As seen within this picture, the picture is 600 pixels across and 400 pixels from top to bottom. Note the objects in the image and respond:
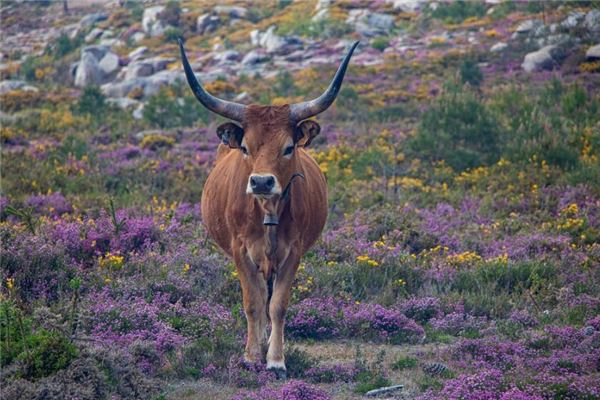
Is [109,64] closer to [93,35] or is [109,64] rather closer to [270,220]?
[93,35]

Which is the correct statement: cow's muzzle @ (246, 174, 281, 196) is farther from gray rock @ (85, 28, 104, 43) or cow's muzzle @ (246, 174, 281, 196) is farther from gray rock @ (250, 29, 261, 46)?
gray rock @ (85, 28, 104, 43)

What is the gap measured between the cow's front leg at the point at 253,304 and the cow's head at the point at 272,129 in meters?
0.90

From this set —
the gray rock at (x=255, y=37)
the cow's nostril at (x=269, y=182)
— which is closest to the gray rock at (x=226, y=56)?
the gray rock at (x=255, y=37)

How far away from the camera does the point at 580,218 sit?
1419 centimetres

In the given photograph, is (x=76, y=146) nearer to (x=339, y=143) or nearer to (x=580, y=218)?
(x=339, y=143)

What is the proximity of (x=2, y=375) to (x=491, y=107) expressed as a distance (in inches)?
770

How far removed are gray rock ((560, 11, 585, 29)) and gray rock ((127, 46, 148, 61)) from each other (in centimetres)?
2518

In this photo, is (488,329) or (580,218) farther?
(580,218)

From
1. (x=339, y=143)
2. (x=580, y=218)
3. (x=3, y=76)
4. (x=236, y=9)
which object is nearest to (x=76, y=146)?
(x=339, y=143)

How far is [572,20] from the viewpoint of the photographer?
129ft

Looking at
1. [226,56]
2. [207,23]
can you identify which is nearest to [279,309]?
[226,56]

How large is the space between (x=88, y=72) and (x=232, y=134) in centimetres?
4071

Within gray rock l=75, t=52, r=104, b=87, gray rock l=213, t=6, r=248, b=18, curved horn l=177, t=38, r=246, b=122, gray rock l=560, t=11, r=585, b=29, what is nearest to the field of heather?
gray rock l=560, t=11, r=585, b=29

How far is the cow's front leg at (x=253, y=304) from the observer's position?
8.50m
